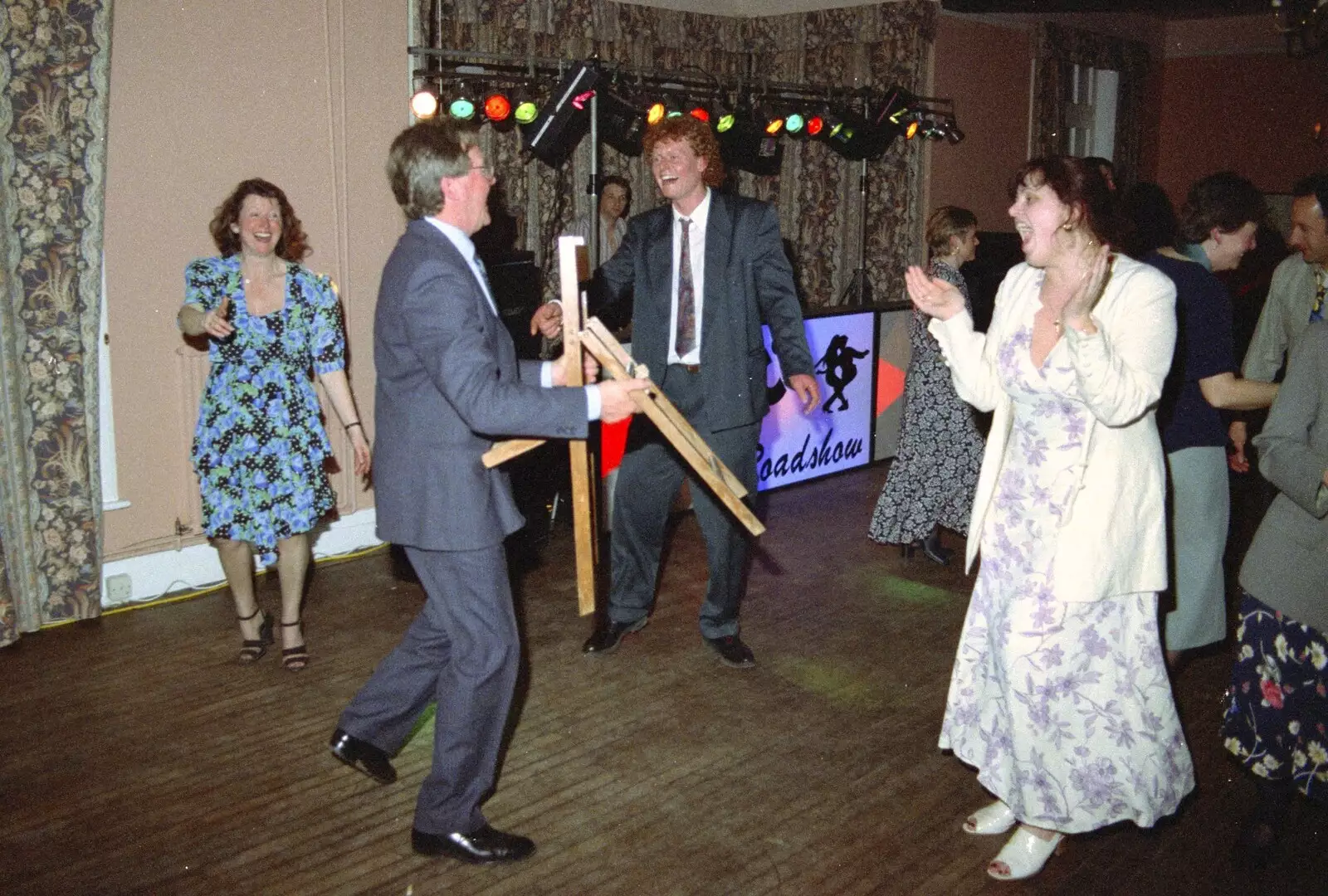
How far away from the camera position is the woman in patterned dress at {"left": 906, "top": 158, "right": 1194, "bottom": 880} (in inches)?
96.9

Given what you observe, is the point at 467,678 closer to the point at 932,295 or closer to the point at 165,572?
the point at 932,295

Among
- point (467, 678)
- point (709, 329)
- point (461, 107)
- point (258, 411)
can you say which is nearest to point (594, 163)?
point (461, 107)

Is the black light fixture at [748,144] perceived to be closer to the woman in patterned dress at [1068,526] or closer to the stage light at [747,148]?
the stage light at [747,148]

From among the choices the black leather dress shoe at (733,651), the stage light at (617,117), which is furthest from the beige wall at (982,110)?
the black leather dress shoe at (733,651)

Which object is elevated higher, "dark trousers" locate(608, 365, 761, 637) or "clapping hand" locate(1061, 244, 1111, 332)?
"clapping hand" locate(1061, 244, 1111, 332)

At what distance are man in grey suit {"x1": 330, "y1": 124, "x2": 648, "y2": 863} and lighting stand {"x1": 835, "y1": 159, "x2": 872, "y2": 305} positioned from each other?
5.59 m

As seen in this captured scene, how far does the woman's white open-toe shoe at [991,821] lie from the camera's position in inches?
115

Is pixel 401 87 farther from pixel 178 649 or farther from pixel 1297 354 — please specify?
pixel 1297 354

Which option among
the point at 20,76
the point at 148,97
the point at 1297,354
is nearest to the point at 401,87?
the point at 148,97

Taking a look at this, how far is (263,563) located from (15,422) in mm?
1190

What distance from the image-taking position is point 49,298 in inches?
161

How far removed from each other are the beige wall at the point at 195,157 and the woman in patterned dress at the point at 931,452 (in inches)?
101

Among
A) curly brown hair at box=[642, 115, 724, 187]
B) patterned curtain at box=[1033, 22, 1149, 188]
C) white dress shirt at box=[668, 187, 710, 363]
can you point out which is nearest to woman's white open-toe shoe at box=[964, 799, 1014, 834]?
white dress shirt at box=[668, 187, 710, 363]

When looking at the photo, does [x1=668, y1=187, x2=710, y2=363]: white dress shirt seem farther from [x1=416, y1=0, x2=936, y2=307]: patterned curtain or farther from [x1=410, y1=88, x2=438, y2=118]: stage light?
[x1=416, y1=0, x2=936, y2=307]: patterned curtain
